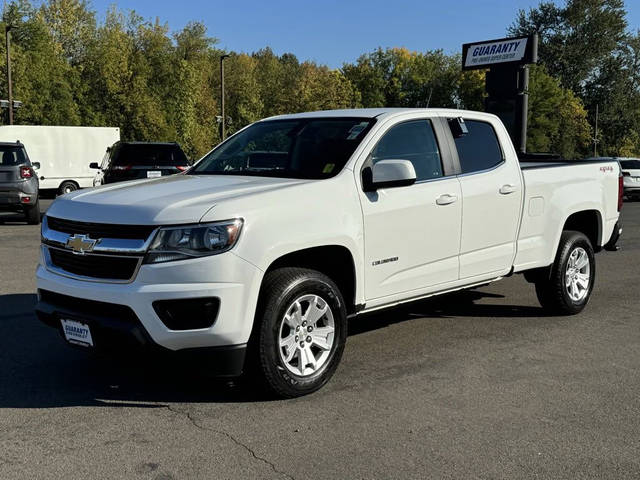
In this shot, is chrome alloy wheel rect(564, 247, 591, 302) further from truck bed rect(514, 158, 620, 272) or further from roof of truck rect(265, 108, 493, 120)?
roof of truck rect(265, 108, 493, 120)

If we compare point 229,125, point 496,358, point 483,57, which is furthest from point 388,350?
point 229,125

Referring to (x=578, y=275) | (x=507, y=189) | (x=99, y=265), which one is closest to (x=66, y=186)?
(x=578, y=275)

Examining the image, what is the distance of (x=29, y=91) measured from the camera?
46.8 metres

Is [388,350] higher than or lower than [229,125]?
lower

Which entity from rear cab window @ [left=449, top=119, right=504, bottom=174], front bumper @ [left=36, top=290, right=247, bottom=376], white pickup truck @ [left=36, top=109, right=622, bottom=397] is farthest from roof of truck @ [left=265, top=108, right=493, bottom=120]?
front bumper @ [left=36, top=290, right=247, bottom=376]

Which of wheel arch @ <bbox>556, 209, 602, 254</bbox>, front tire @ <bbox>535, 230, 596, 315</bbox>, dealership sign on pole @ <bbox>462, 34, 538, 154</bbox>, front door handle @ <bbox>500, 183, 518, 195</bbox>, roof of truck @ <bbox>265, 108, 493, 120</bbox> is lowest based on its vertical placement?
front tire @ <bbox>535, 230, 596, 315</bbox>

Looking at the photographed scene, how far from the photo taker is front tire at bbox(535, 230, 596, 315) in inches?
274

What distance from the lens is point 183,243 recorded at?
4207 mm

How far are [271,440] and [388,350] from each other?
80.6 inches

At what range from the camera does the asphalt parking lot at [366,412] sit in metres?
3.66

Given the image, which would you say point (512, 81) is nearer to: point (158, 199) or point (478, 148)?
point (478, 148)

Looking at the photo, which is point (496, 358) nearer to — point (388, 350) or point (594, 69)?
point (388, 350)

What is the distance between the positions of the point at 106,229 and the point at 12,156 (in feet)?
41.1

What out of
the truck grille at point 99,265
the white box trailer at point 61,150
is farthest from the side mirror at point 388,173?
the white box trailer at point 61,150
